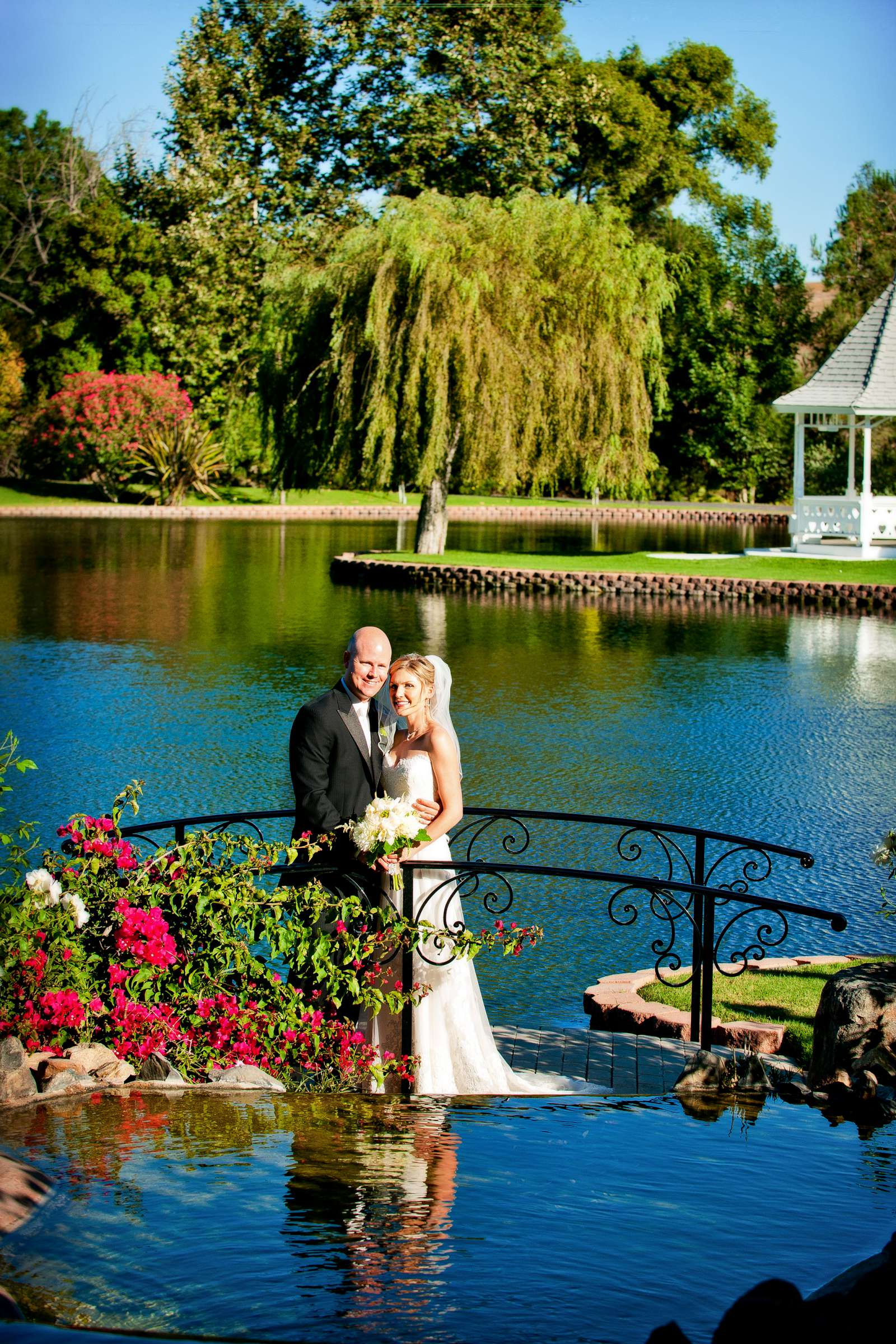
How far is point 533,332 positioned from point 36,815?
890 inches

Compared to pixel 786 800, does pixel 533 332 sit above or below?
above

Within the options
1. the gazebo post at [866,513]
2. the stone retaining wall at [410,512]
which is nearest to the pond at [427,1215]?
the gazebo post at [866,513]

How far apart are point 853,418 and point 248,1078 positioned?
32.7 m

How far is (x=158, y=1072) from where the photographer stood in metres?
4.96

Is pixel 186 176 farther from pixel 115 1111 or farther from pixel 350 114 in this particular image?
pixel 115 1111

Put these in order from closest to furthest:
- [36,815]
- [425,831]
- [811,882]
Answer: [425,831]
[811,882]
[36,815]

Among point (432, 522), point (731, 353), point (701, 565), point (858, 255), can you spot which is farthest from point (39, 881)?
point (858, 255)

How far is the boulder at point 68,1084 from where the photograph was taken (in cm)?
470

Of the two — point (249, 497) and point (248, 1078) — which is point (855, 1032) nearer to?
point (248, 1078)

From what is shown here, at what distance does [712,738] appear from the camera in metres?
14.4

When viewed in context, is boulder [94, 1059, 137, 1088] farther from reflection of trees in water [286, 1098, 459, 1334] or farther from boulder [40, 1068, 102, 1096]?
reflection of trees in water [286, 1098, 459, 1334]

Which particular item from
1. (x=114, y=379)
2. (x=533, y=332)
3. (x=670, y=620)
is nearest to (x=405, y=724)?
(x=670, y=620)

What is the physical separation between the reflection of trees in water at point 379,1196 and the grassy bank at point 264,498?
149 ft

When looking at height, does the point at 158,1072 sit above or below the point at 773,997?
above
